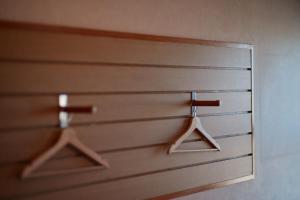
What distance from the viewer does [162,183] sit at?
1.39m

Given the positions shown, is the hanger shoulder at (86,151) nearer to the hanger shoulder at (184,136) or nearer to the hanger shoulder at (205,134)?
the hanger shoulder at (184,136)

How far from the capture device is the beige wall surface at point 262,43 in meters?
1.38

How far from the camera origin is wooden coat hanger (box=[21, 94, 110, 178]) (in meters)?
1.09

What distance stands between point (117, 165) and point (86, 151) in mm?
159

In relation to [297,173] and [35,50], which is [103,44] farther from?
[297,173]

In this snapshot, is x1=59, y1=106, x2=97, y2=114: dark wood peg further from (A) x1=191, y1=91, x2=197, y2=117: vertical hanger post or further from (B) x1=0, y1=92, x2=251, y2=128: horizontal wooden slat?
(A) x1=191, y1=91, x2=197, y2=117: vertical hanger post

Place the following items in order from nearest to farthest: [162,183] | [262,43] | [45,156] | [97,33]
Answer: [45,156] < [97,33] < [162,183] < [262,43]

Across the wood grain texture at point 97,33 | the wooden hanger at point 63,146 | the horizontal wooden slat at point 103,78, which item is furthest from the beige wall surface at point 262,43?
the wooden hanger at point 63,146

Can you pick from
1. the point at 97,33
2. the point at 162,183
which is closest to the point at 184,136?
the point at 162,183

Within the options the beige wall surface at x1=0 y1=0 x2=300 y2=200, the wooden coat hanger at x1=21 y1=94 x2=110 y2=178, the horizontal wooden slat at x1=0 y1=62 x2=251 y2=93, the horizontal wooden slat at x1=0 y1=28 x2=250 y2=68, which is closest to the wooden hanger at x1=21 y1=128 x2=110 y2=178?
the wooden coat hanger at x1=21 y1=94 x2=110 y2=178

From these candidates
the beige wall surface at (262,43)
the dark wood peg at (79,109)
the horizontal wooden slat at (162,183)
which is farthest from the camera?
the beige wall surface at (262,43)

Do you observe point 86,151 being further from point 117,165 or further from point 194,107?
point 194,107

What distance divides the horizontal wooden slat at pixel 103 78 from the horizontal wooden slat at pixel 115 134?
14 cm

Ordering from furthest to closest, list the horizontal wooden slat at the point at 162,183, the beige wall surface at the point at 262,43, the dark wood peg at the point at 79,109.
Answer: the beige wall surface at the point at 262,43 < the horizontal wooden slat at the point at 162,183 < the dark wood peg at the point at 79,109
